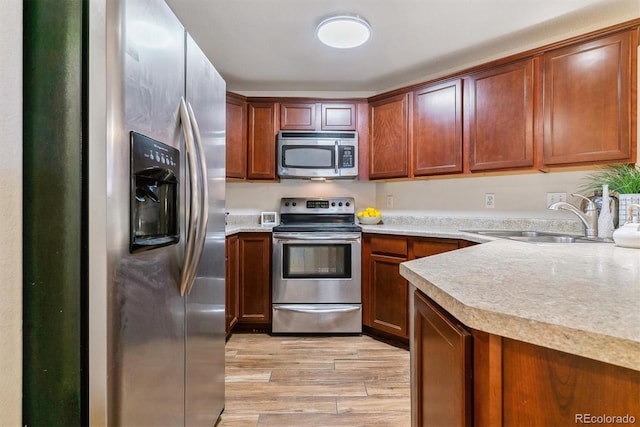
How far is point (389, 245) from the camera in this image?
2414 millimetres

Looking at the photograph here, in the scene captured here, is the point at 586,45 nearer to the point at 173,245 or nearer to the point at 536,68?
the point at 536,68

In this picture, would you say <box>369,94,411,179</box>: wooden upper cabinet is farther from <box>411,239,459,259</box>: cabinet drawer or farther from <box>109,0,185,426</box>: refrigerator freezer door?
<box>109,0,185,426</box>: refrigerator freezer door

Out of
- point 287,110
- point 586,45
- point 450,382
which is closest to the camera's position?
point 450,382

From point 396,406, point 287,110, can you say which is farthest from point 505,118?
point 396,406

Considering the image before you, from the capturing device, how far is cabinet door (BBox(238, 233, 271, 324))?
256 cm

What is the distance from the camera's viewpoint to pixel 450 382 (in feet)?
2.24

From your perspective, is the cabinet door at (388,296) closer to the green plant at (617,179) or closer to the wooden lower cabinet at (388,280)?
the wooden lower cabinet at (388,280)

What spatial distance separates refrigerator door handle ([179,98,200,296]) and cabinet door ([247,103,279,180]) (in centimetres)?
180

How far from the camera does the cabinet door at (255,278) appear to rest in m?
2.56

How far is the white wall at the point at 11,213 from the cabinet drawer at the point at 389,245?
2.09m

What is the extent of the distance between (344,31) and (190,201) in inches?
64.7

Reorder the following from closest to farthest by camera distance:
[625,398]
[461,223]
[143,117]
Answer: [625,398], [143,117], [461,223]

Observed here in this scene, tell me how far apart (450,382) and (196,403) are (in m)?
1.04

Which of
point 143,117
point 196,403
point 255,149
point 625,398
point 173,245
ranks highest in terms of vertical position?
point 255,149
